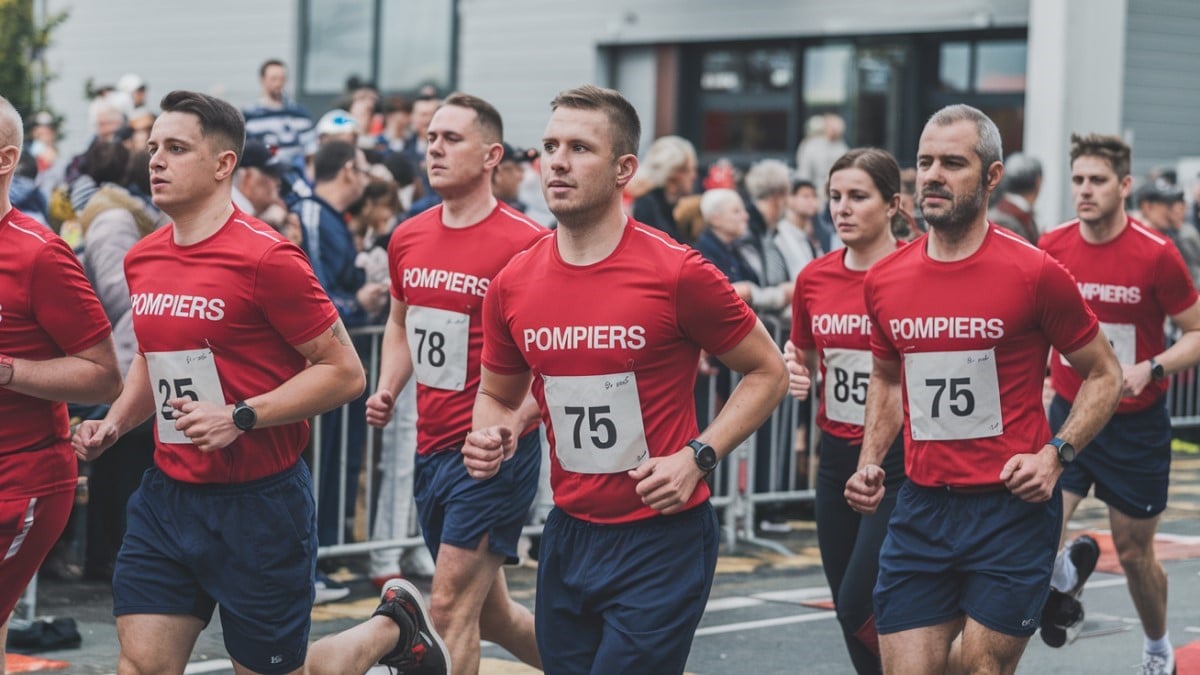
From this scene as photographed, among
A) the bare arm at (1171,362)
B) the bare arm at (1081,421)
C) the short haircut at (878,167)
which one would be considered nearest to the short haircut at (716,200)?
the bare arm at (1171,362)

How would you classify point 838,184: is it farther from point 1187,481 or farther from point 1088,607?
point 1187,481

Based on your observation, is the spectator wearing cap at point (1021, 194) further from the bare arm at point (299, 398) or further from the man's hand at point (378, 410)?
the bare arm at point (299, 398)

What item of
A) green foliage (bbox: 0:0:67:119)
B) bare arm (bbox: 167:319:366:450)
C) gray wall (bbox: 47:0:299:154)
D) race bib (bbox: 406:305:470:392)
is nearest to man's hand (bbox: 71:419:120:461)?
bare arm (bbox: 167:319:366:450)

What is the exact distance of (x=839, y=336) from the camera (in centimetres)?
691

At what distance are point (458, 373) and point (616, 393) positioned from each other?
71.5 inches

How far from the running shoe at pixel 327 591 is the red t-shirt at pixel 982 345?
4105mm

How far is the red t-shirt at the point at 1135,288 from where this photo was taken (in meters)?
7.55

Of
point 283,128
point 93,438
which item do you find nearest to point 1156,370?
point 93,438

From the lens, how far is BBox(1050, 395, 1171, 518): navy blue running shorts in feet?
25.0

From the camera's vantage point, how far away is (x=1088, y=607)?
9.17 meters

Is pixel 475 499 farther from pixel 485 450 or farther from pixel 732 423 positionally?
pixel 732 423

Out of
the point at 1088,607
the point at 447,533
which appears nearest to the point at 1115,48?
the point at 1088,607

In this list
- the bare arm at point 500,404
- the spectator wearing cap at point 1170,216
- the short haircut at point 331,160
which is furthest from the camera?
the spectator wearing cap at point 1170,216

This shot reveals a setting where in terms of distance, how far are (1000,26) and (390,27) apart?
9363 millimetres
